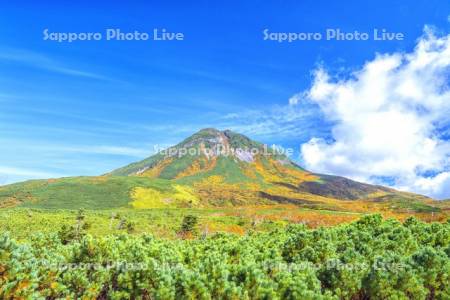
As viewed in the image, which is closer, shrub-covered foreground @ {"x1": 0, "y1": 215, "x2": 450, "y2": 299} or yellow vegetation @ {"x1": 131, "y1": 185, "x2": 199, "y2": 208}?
shrub-covered foreground @ {"x1": 0, "y1": 215, "x2": 450, "y2": 299}

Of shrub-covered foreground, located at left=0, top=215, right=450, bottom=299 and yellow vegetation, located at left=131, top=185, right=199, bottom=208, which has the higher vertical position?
yellow vegetation, located at left=131, top=185, right=199, bottom=208

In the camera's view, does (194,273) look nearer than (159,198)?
Yes

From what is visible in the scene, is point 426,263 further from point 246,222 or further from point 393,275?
point 246,222

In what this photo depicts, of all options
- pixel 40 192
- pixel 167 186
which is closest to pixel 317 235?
pixel 40 192

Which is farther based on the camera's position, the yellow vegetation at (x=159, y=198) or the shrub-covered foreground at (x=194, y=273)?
the yellow vegetation at (x=159, y=198)

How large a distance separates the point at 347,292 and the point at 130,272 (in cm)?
690

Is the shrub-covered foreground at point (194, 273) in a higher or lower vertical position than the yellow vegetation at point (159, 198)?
lower

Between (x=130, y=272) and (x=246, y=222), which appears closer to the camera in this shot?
(x=130, y=272)

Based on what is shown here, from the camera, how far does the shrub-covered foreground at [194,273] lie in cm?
938

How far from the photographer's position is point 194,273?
10250mm

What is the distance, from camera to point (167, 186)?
15250 cm

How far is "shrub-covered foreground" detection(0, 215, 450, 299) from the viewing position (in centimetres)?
938

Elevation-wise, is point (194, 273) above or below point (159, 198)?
below

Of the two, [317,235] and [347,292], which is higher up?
[317,235]
